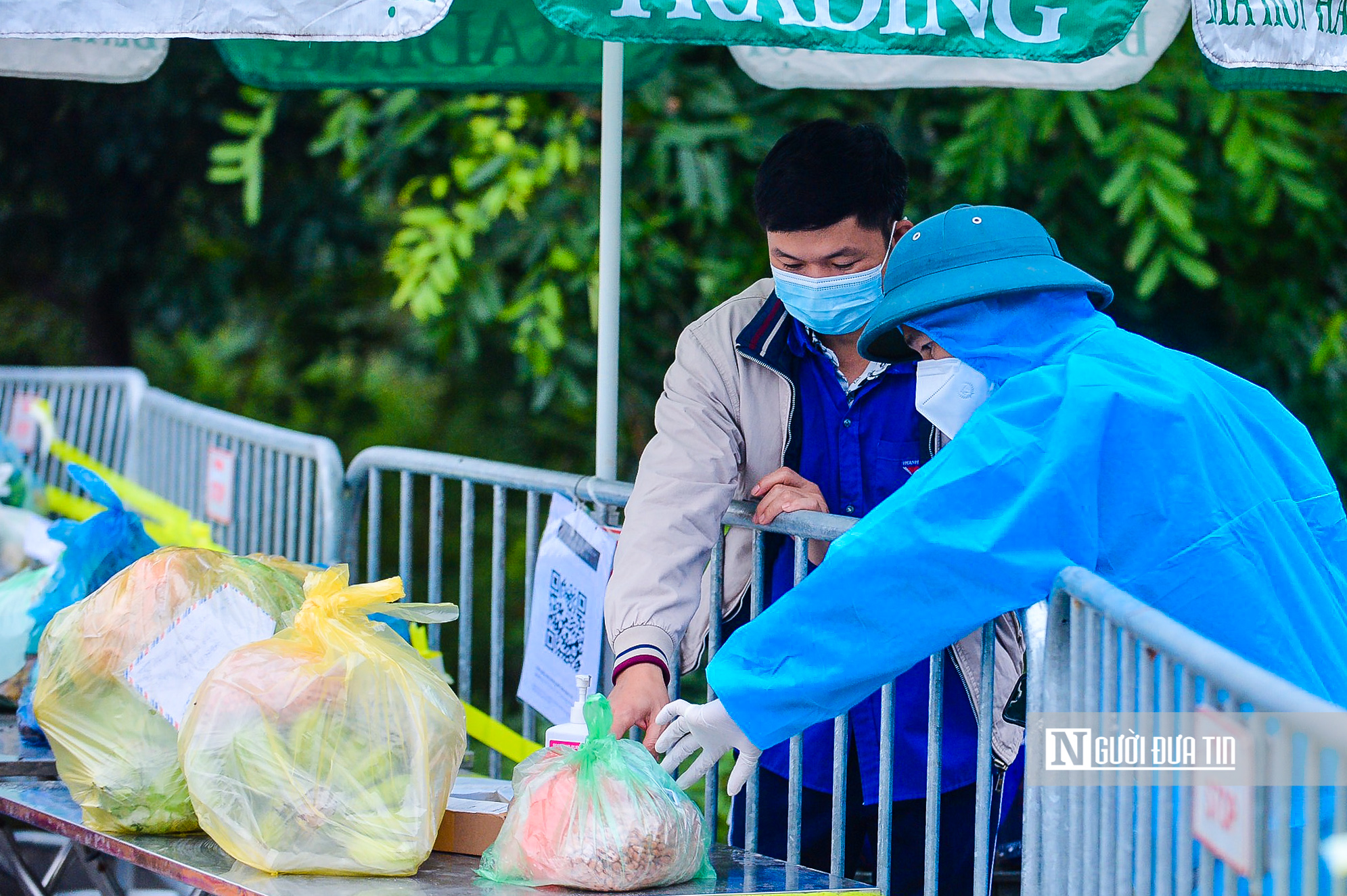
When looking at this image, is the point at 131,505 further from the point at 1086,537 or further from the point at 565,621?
the point at 1086,537

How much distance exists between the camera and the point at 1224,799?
57.0 inches

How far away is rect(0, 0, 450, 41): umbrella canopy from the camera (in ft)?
7.09

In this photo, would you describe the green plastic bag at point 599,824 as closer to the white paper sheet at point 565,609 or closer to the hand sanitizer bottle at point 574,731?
the hand sanitizer bottle at point 574,731

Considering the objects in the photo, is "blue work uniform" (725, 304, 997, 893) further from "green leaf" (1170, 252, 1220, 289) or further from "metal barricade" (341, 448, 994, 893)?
"green leaf" (1170, 252, 1220, 289)

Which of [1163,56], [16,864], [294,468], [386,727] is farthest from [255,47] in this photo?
[1163,56]

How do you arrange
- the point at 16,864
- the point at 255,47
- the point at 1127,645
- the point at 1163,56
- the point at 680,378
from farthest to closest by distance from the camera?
the point at 1163,56 → the point at 255,47 → the point at 16,864 → the point at 680,378 → the point at 1127,645

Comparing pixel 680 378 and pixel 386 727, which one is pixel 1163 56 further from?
pixel 386 727

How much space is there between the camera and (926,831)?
248 cm

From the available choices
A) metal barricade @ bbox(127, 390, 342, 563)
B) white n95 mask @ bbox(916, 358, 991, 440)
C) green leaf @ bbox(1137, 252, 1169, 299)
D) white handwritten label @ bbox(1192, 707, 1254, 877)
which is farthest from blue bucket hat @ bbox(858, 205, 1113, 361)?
green leaf @ bbox(1137, 252, 1169, 299)

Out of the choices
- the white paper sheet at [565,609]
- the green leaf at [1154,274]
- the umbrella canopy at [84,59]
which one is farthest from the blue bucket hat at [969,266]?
the umbrella canopy at [84,59]

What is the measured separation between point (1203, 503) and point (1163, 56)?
3.59m

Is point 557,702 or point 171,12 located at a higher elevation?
point 171,12

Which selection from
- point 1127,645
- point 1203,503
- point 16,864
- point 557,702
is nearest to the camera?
point 1127,645

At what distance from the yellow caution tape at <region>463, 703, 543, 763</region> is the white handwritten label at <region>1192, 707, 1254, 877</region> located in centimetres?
218
